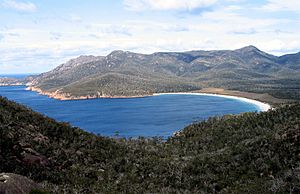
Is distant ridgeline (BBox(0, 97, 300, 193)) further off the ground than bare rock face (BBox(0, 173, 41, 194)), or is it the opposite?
bare rock face (BBox(0, 173, 41, 194))

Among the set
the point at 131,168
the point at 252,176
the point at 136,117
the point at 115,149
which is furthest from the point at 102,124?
the point at 252,176

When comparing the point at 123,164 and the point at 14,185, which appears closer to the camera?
the point at 14,185

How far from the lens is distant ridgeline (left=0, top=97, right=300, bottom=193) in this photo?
1266 inches

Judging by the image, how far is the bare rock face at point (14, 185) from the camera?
725 inches

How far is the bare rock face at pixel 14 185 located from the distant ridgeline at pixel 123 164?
5.78 meters

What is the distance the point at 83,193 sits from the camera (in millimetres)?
27453

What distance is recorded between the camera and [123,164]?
156 ft

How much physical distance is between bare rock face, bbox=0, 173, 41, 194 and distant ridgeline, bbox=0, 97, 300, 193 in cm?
578

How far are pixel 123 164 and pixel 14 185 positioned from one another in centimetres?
2905

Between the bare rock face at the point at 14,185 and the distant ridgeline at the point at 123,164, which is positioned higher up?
the bare rock face at the point at 14,185

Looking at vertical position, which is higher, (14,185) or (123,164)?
(14,185)

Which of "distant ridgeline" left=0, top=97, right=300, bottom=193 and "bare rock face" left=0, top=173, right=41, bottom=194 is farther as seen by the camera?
"distant ridgeline" left=0, top=97, right=300, bottom=193

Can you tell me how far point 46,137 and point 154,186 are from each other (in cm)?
1783

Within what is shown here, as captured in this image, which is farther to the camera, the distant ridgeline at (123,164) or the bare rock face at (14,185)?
the distant ridgeline at (123,164)
